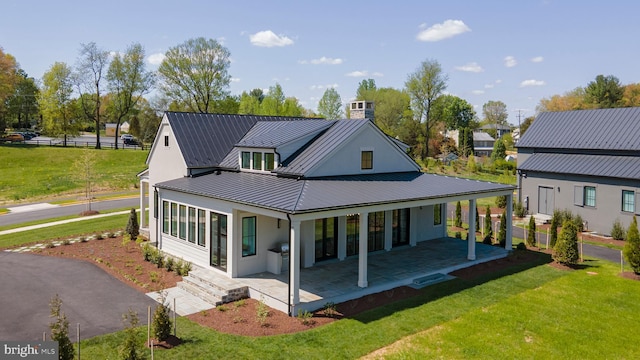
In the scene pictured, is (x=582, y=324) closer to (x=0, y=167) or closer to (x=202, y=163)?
(x=202, y=163)

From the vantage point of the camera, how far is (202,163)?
21141 millimetres

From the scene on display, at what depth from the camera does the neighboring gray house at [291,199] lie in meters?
15.1

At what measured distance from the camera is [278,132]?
843 inches

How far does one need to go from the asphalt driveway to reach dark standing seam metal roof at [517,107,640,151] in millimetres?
27201

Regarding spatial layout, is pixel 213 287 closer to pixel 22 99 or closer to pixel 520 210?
pixel 520 210

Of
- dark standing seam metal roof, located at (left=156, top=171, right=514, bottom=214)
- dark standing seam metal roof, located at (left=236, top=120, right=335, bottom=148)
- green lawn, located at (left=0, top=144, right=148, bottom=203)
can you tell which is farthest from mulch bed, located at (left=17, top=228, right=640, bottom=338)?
green lawn, located at (left=0, top=144, right=148, bottom=203)

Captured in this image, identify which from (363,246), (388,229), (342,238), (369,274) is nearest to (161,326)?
(363,246)

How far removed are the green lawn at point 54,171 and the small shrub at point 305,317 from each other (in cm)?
3030

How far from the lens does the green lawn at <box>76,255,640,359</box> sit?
11328 millimetres

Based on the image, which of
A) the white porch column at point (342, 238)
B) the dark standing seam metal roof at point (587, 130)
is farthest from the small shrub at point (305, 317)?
the dark standing seam metal roof at point (587, 130)

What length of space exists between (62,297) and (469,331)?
13.1 metres

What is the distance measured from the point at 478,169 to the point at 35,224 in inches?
1750

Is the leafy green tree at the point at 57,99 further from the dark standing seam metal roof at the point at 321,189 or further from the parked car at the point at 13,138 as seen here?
the dark standing seam metal roof at the point at 321,189

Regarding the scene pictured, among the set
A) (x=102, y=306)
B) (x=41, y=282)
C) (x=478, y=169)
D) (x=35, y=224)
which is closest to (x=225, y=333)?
(x=102, y=306)
